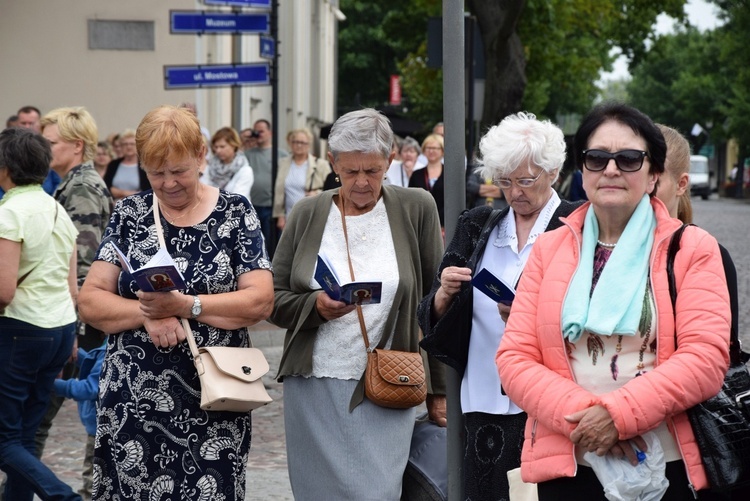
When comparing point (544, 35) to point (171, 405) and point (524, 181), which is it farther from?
point (171, 405)

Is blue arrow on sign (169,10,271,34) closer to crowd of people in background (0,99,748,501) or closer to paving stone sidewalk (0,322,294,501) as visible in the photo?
paving stone sidewalk (0,322,294,501)

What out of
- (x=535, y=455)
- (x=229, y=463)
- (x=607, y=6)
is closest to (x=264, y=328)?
(x=229, y=463)

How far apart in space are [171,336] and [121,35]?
16.1 metres

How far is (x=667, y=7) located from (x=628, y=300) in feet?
86.6

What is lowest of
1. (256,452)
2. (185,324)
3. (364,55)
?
(256,452)

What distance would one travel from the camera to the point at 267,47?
1457 centimetres

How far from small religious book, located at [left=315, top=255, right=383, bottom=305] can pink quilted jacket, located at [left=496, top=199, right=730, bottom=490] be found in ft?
2.52

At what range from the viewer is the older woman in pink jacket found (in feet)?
11.1

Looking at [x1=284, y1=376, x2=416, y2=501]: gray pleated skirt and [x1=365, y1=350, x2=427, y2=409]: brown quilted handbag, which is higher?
[x1=365, y1=350, x2=427, y2=409]: brown quilted handbag


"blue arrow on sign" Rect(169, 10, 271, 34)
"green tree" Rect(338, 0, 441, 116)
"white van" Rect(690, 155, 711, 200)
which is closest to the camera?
"blue arrow on sign" Rect(169, 10, 271, 34)

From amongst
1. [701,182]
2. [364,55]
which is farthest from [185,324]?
[701,182]

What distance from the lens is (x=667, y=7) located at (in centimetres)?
2861

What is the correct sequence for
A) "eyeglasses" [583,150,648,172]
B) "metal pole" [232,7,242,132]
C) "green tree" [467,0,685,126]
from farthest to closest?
"metal pole" [232,7,242,132] → "green tree" [467,0,685,126] → "eyeglasses" [583,150,648,172]

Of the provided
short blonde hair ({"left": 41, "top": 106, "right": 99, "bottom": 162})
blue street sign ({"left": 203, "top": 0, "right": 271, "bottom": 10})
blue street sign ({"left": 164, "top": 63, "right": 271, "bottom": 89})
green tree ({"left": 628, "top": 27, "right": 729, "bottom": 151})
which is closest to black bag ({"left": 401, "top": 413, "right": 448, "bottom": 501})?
short blonde hair ({"left": 41, "top": 106, "right": 99, "bottom": 162})
